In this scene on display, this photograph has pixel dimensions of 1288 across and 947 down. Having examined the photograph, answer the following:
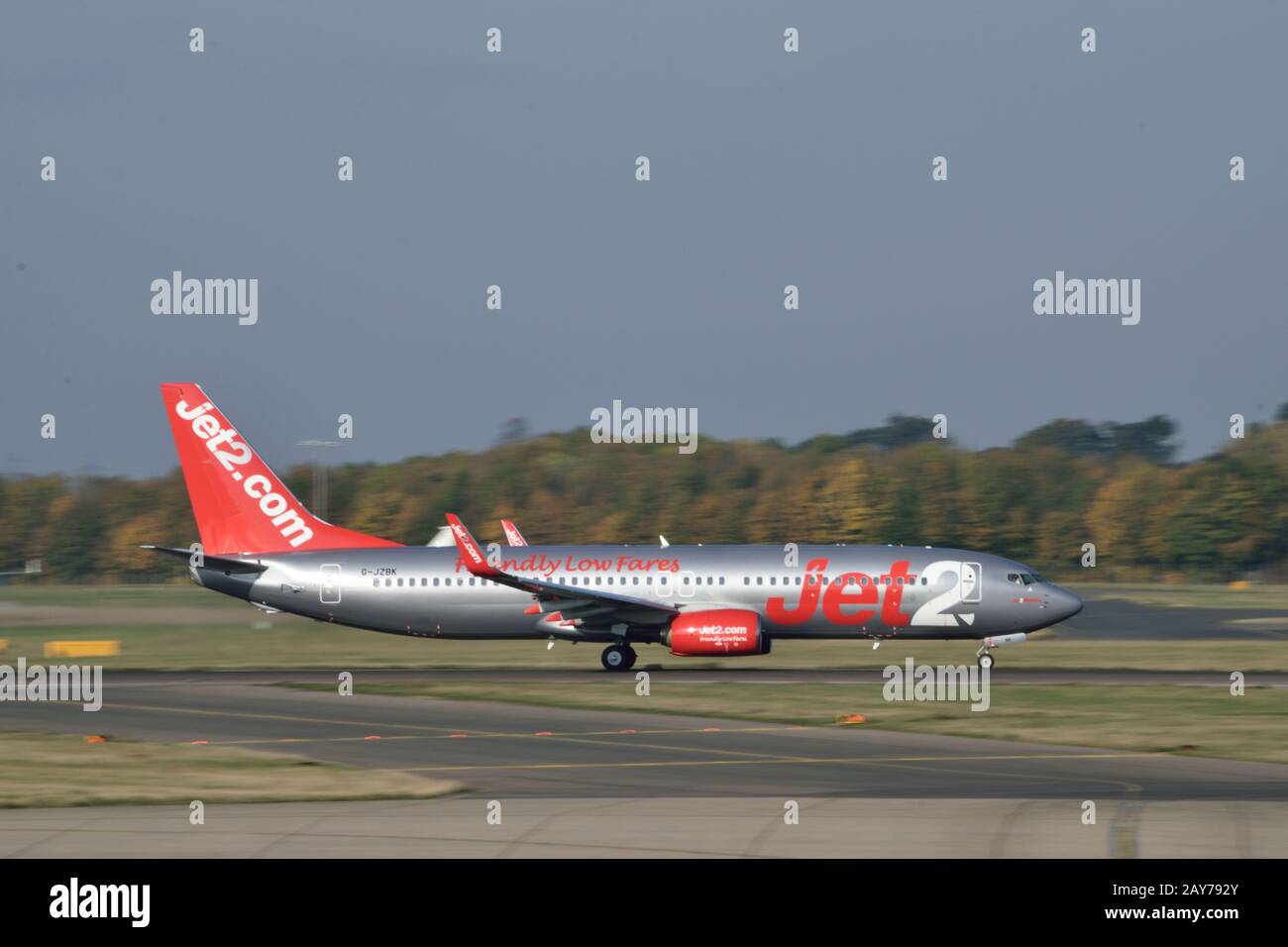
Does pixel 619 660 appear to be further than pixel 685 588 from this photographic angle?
No

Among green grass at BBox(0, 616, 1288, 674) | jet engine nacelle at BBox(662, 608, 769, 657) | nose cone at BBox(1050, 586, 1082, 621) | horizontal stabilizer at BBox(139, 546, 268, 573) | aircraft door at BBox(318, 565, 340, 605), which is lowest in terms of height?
green grass at BBox(0, 616, 1288, 674)

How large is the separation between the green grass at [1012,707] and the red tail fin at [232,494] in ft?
30.0

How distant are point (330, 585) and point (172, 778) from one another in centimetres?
2119

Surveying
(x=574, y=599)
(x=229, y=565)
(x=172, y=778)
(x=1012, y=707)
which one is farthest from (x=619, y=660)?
(x=172, y=778)

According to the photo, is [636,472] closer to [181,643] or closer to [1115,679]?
[181,643]

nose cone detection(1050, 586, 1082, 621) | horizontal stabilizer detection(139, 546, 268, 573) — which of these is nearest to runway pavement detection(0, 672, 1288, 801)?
horizontal stabilizer detection(139, 546, 268, 573)

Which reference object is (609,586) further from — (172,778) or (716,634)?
(172,778)

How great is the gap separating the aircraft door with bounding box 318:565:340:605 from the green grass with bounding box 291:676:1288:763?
673 centimetres

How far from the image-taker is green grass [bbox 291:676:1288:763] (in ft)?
90.7

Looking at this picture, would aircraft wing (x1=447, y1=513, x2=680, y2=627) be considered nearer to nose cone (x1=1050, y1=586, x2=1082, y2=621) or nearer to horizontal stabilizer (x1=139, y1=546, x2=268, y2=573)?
horizontal stabilizer (x1=139, y1=546, x2=268, y2=573)

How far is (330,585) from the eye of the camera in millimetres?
44312

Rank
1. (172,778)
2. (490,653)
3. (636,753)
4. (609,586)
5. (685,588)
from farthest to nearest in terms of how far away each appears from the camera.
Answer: (490,653)
(609,586)
(685,588)
(636,753)
(172,778)

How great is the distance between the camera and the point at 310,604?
44594 mm
